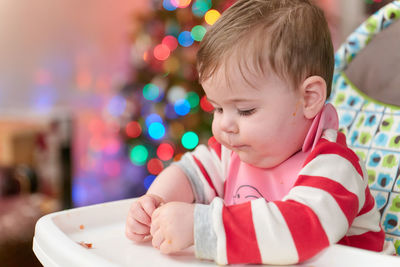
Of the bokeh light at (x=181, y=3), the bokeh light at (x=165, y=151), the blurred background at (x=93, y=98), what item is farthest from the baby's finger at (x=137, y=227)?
the bokeh light at (x=181, y=3)

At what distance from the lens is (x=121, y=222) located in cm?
86

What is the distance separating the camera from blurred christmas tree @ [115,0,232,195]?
8.61ft

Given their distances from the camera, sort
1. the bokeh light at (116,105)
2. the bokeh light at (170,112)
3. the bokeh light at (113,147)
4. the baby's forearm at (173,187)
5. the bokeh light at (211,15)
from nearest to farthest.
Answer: the baby's forearm at (173,187)
the bokeh light at (211,15)
the bokeh light at (170,112)
the bokeh light at (116,105)
the bokeh light at (113,147)

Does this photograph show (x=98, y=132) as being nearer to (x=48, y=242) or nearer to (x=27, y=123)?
(x=27, y=123)

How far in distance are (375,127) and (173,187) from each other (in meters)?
0.44

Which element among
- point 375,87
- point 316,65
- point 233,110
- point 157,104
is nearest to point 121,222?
point 233,110

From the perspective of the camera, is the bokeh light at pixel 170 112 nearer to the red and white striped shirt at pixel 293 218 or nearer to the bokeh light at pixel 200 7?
the bokeh light at pixel 200 7

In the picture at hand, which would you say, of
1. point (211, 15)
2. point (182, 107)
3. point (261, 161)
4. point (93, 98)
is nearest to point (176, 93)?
point (182, 107)

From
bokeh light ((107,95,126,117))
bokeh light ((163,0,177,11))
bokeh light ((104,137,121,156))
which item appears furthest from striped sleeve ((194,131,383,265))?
bokeh light ((104,137,121,156))

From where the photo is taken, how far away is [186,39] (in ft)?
8.73

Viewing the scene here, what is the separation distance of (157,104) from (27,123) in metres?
0.80

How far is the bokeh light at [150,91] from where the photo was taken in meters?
2.77

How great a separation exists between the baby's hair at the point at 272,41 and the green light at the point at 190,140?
188 centimetres

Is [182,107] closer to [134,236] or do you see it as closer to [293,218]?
[134,236]
